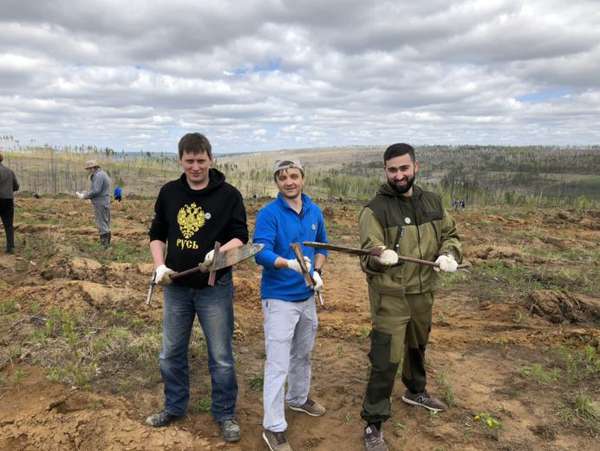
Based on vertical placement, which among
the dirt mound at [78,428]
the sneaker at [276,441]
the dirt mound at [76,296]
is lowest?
the dirt mound at [78,428]

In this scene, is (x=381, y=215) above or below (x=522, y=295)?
above

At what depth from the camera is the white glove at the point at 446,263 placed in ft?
8.75

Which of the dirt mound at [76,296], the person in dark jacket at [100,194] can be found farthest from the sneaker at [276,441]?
the person in dark jacket at [100,194]

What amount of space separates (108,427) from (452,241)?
2.56m

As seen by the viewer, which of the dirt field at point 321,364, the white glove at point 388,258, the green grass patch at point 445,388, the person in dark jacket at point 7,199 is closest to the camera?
the white glove at point 388,258

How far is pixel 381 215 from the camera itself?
274 centimetres

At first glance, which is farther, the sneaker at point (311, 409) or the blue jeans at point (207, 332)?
the sneaker at point (311, 409)

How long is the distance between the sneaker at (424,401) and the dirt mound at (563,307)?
2915mm

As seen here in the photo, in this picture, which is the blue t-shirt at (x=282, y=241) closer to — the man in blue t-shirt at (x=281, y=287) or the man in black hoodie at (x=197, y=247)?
the man in blue t-shirt at (x=281, y=287)

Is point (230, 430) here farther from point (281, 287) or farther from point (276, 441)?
point (281, 287)

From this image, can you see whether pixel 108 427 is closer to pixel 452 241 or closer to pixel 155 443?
pixel 155 443

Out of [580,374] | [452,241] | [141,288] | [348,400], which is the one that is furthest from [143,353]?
[580,374]

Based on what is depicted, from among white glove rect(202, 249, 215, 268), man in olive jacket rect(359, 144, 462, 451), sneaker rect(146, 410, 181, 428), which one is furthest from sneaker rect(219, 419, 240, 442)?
white glove rect(202, 249, 215, 268)

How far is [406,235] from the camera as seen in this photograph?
2764mm
